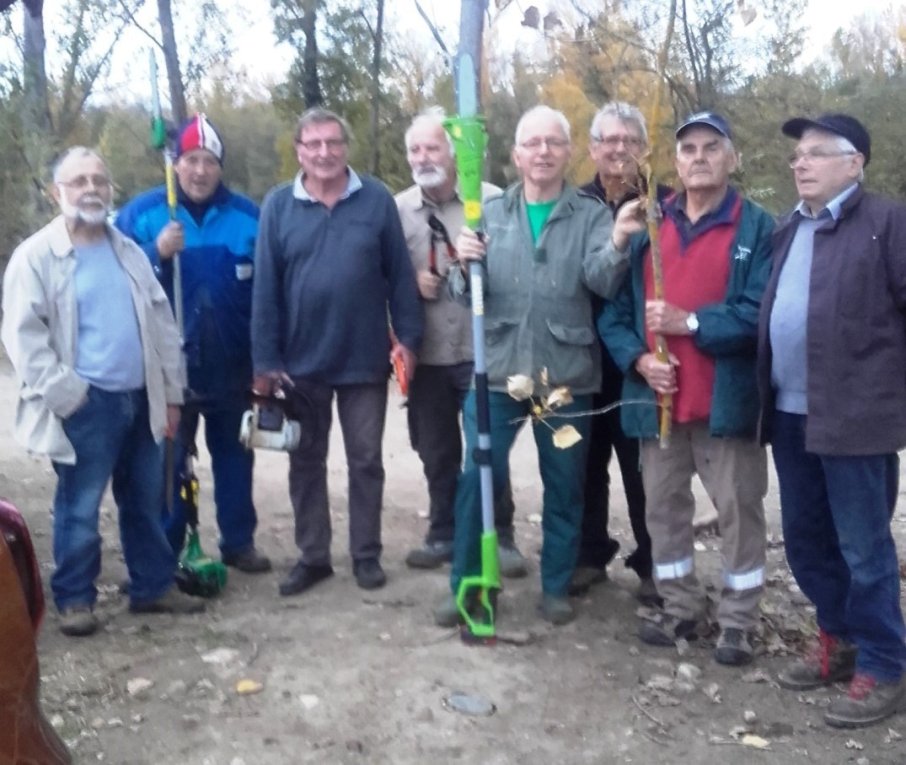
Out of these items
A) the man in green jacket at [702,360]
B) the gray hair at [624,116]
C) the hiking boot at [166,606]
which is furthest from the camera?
the hiking boot at [166,606]

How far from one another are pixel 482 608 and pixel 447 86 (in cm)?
1197

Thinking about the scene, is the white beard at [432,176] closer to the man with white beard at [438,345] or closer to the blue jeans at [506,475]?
the man with white beard at [438,345]

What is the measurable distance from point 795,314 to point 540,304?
3.51 ft

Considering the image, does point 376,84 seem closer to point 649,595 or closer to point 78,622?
point 649,595

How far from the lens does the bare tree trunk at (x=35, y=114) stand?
16.4 m

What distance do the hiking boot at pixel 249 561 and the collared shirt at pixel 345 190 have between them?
1.89m

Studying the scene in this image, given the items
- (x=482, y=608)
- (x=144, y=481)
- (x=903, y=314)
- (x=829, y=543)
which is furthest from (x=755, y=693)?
(x=144, y=481)

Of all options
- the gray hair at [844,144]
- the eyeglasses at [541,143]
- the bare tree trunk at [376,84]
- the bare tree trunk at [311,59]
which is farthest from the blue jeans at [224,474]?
the bare tree trunk at [311,59]

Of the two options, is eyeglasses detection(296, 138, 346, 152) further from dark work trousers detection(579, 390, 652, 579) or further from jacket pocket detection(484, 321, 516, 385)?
dark work trousers detection(579, 390, 652, 579)

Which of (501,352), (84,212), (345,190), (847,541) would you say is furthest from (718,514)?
(84,212)

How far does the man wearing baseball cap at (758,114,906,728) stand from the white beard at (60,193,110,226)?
2794mm

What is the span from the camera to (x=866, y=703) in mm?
3959

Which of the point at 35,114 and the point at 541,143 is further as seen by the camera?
the point at 35,114

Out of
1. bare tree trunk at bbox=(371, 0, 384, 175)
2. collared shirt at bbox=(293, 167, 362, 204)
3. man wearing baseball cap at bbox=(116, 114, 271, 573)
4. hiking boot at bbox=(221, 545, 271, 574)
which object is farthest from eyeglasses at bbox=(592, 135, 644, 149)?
bare tree trunk at bbox=(371, 0, 384, 175)
